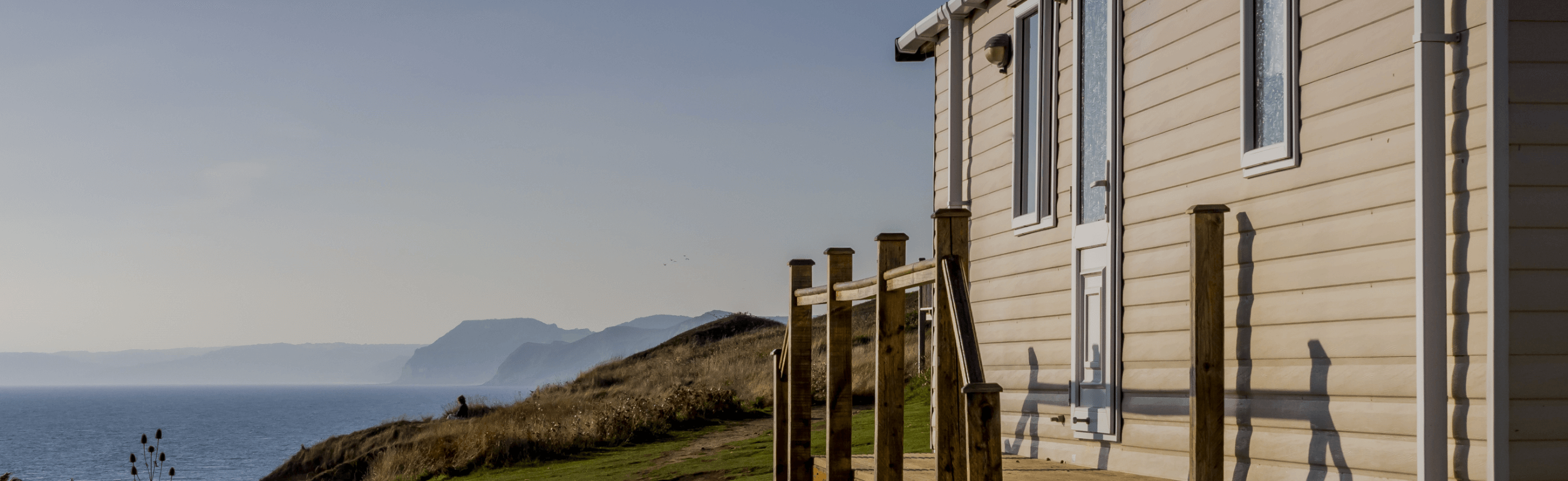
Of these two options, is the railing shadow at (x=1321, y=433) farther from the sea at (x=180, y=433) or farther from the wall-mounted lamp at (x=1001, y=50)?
the sea at (x=180, y=433)

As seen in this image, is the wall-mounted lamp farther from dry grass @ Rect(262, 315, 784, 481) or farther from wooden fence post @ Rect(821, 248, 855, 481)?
dry grass @ Rect(262, 315, 784, 481)

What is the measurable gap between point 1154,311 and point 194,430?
10089cm

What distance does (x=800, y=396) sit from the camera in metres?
7.07

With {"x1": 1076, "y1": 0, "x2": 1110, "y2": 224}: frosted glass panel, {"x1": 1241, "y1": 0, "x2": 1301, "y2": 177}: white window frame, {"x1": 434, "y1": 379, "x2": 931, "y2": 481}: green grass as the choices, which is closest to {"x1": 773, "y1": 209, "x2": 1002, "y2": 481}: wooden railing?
{"x1": 1076, "y1": 0, "x2": 1110, "y2": 224}: frosted glass panel

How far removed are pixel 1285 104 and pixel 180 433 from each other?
9911cm

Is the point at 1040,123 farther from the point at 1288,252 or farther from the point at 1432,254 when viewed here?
the point at 1432,254

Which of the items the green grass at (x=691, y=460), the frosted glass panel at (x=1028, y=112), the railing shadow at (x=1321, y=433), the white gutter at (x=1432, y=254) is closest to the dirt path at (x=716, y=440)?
the green grass at (x=691, y=460)

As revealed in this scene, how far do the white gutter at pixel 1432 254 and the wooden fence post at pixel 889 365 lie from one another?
92.2 inches

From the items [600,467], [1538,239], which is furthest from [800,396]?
[600,467]

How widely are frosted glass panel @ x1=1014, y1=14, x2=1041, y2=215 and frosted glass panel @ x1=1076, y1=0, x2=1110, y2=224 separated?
18.5 inches

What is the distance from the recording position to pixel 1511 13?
4.22 m

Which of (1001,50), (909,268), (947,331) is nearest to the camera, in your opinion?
(947,331)

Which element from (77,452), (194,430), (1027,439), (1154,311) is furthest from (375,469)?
(194,430)

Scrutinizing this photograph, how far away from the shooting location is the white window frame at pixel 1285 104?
5172mm
